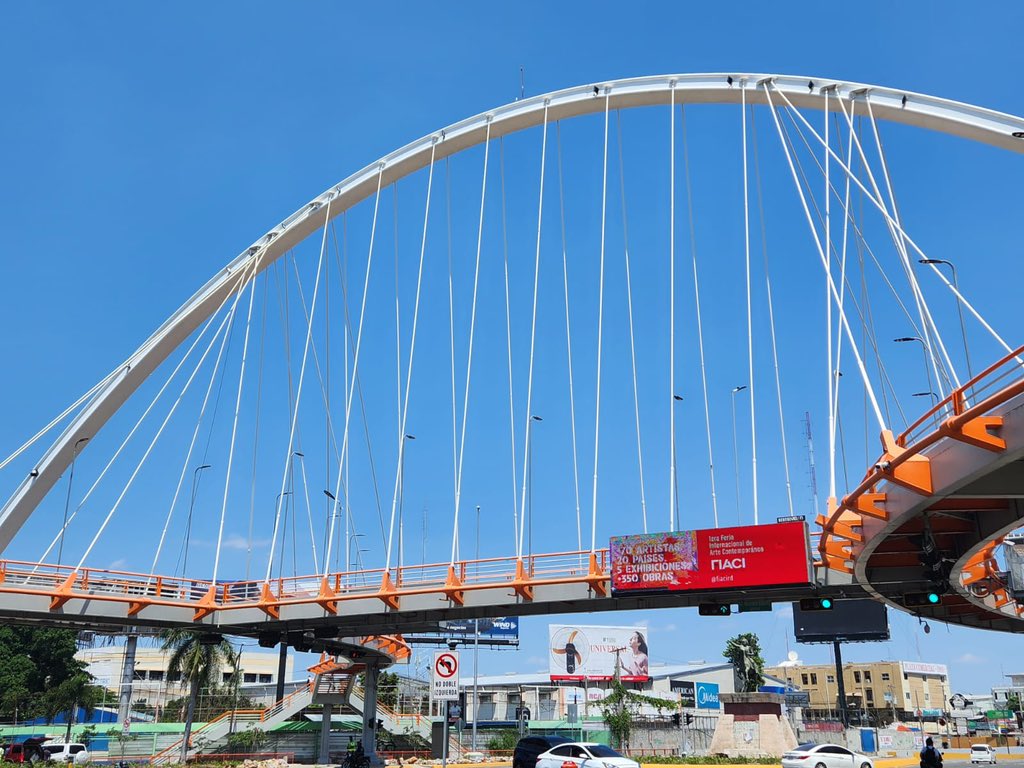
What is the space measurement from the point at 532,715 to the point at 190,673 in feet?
161

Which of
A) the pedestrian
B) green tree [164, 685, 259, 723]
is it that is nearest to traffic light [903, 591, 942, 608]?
the pedestrian

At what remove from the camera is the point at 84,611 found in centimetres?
3394

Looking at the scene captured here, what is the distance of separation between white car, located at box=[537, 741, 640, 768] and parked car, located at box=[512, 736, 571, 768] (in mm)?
5275

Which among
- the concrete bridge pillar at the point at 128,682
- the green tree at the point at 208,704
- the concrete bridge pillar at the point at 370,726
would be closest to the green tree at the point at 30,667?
the concrete bridge pillar at the point at 128,682

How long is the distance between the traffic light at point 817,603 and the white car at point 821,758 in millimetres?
5289

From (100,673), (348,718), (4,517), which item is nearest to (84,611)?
(4,517)


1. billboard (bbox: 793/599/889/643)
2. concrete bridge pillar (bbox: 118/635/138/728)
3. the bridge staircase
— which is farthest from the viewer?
billboard (bbox: 793/599/889/643)

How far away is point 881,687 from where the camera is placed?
12550 centimetres

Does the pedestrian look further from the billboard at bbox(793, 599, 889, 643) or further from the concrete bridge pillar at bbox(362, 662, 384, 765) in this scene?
the billboard at bbox(793, 599, 889, 643)

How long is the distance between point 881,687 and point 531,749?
347ft

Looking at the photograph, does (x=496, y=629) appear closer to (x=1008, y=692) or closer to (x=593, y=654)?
(x=593, y=654)

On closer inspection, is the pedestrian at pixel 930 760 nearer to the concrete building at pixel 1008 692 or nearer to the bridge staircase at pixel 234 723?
the bridge staircase at pixel 234 723

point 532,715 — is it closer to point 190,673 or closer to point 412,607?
point 190,673

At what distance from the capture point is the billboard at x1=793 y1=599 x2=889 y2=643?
85.2m
